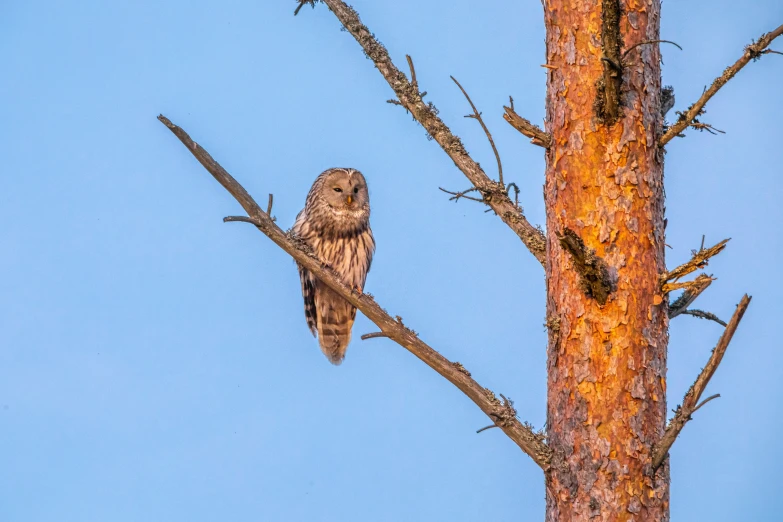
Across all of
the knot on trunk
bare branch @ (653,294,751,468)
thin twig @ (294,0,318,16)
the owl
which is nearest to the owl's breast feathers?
the owl

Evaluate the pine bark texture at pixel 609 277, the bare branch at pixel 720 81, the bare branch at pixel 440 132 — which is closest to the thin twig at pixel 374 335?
the pine bark texture at pixel 609 277

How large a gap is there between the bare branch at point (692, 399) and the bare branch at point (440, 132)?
947 mm

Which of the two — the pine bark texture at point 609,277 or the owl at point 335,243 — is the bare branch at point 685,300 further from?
the owl at point 335,243

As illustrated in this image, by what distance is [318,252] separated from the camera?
7590 mm

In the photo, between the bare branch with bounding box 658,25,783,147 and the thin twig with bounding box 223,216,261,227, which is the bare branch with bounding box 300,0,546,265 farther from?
the thin twig with bounding box 223,216,261,227

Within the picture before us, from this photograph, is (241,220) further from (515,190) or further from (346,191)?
(346,191)

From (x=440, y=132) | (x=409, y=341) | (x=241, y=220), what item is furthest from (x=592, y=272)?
(x=241, y=220)

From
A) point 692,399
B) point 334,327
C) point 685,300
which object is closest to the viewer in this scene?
point 692,399

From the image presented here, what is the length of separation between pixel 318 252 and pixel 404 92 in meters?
3.01

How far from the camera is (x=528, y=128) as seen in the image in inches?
161

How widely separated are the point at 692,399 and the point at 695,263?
0.54 meters

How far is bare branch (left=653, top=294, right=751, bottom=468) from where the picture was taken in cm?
341

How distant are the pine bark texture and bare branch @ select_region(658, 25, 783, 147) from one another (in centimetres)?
10

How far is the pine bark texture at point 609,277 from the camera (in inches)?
146
